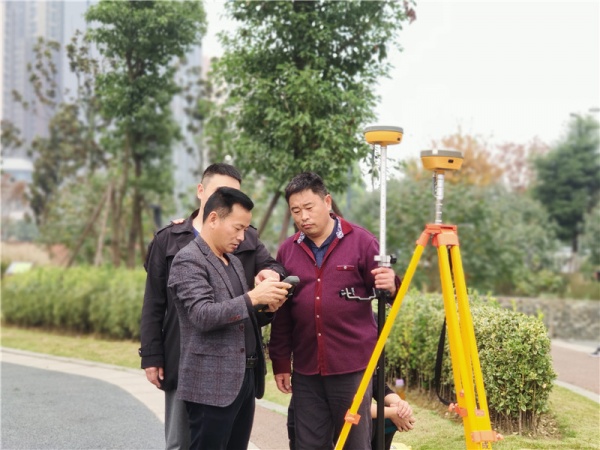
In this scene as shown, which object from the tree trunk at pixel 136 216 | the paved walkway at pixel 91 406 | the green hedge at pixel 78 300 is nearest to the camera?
the paved walkway at pixel 91 406

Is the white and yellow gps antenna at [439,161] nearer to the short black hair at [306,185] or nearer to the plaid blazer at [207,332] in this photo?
the short black hair at [306,185]

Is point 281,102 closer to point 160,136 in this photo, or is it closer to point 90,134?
point 160,136

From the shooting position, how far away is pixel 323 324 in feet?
13.3

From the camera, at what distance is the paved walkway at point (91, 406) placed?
6.80 metres

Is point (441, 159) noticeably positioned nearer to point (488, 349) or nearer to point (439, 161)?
point (439, 161)

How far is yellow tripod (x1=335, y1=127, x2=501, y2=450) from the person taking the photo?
3473 mm

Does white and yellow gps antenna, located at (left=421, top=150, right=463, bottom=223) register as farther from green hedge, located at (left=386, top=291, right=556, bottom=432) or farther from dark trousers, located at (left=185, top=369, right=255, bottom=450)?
green hedge, located at (left=386, top=291, right=556, bottom=432)

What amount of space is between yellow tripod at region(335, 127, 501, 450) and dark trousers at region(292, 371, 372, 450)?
30 cm

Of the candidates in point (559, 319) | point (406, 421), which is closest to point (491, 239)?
point (559, 319)

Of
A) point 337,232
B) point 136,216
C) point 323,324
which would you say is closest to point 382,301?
point 323,324

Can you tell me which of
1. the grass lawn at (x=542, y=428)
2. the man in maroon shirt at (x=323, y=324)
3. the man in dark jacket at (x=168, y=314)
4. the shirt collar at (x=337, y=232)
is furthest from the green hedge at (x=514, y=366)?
the man in dark jacket at (x=168, y=314)

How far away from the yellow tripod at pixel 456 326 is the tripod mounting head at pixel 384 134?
20 centimetres

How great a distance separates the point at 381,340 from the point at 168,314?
3.97ft

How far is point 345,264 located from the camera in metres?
4.08
